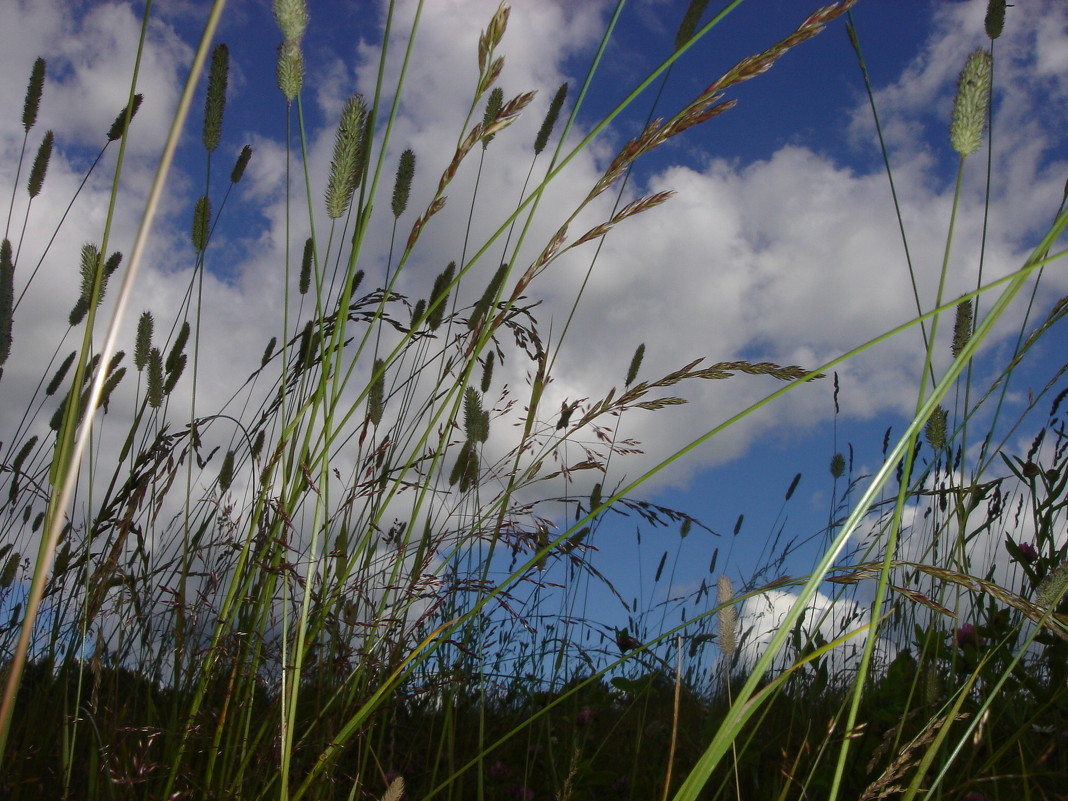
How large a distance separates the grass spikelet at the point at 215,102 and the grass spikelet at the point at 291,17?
0.36 m

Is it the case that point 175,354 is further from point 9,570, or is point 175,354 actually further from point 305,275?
point 9,570

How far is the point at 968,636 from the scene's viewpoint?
1.87 m

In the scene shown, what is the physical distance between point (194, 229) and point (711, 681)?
2.77m

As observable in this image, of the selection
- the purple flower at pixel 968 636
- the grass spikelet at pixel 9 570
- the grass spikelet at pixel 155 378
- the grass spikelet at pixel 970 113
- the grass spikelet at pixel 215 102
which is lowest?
the purple flower at pixel 968 636

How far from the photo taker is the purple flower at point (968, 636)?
172cm

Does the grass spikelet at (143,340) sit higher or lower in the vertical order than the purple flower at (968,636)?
higher

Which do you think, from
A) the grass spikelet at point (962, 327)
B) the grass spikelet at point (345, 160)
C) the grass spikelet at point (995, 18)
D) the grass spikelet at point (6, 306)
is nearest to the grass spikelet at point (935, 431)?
the grass spikelet at point (962, 327)

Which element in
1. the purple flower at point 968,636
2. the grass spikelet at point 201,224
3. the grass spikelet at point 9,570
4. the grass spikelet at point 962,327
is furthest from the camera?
the grass spikelet at point 9,570

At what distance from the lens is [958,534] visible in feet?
4.12

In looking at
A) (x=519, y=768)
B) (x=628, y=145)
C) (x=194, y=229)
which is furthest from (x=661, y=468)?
(x=519, y=768)

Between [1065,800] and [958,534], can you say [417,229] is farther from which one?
[1065,800]

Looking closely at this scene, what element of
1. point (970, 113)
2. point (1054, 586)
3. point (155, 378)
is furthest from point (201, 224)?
point (1054, 586)

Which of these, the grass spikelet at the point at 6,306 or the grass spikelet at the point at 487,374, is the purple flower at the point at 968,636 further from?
the grass spikelet at the point at 6,306

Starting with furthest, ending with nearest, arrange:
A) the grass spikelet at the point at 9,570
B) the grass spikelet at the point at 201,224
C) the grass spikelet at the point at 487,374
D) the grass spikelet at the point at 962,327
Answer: the grass spikelet at the point at 9,570 → the grass spikelet at the point at 487,374 → the grass spikelet at the point at 201,224 → the grass spikelet at the point at 962,327
